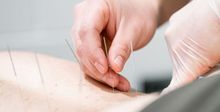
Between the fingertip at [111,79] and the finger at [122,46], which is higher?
the finger at [122,46]

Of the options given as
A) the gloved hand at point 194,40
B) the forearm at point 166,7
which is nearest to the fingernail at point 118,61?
the gloved hand at point 194,40

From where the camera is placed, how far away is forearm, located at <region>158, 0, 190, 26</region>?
58.2 inches

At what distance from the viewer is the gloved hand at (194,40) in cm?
93

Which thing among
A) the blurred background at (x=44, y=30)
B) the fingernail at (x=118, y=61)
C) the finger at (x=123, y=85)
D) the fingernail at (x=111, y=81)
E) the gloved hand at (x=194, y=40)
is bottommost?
the blurred background at (x=44, y=30)

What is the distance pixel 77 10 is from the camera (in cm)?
140

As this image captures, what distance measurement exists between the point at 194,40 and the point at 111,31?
38 centimetres

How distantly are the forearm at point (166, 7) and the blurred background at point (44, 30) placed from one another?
0.67 meters

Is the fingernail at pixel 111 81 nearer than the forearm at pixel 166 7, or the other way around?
the fingernail at pixel 111 81

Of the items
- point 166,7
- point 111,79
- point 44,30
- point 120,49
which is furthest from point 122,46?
point 44,30

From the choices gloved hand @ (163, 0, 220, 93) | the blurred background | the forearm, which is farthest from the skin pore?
the blurred background

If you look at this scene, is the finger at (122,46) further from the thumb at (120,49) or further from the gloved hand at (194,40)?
the gloved hand at (194,40)

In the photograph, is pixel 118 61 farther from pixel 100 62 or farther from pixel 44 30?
pixel 44 30

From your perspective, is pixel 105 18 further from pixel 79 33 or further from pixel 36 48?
pixel 36 48

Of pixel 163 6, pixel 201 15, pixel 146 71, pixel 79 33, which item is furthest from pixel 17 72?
pixel 146 71
